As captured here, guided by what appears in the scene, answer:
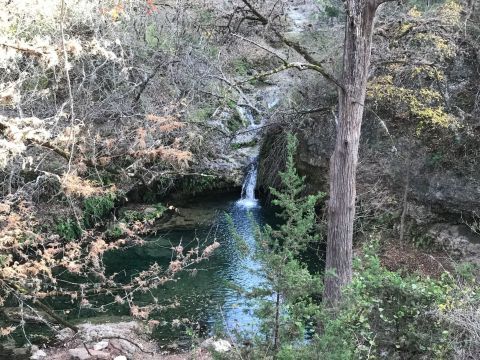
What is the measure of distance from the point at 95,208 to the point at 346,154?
302 inches

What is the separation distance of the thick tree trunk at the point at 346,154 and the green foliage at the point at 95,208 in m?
6.83

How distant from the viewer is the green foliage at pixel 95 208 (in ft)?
39.6

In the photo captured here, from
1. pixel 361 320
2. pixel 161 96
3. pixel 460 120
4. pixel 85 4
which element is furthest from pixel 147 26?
pixel 361 320

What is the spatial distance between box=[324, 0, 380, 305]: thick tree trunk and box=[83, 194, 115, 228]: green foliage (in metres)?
6.83

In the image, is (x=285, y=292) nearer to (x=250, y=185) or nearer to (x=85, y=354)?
(x=85, y=354)

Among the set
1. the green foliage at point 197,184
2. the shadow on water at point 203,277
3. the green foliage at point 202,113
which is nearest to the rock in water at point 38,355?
the shadow on water at point 203,277

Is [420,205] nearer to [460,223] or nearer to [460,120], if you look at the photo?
[460,223]

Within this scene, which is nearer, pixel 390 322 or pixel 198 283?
pixel 390 322

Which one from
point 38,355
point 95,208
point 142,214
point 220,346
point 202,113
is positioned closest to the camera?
point 220,346

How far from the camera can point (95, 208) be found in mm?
12266

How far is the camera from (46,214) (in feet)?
35.7

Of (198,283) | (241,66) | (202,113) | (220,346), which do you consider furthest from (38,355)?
(241,66)

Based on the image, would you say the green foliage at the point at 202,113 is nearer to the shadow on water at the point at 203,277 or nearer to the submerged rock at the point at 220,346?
the shadow on water at the point at 203,277

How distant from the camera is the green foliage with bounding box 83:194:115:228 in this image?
1207 cm
